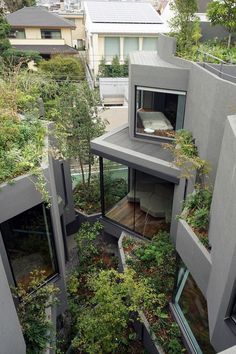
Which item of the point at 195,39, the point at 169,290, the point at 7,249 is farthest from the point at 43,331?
the point at 195,39

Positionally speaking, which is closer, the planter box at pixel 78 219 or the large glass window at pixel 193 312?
the large glass window at pixel 193 312

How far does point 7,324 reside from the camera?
4.75 metres

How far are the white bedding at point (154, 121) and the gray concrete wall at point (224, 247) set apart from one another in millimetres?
5792

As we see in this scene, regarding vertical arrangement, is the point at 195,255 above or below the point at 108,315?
above

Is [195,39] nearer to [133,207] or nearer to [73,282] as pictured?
[133,207]

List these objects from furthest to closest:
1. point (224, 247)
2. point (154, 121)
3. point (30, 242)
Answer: point (154, 121) < point (30, 242) < point (224, 247)

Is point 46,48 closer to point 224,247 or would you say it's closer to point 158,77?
point 158,77

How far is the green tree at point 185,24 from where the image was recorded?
10.3 m

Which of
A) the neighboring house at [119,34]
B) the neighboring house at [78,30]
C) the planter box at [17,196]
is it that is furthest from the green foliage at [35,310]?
the neighboring house at [78,30]

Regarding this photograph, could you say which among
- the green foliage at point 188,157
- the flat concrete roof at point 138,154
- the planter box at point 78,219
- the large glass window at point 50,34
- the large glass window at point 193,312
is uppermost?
the large glass window at point 50,34

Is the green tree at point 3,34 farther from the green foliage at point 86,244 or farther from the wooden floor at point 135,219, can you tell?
the green foliage at point 86,244

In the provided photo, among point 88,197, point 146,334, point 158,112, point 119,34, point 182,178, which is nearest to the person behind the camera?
point 146,334

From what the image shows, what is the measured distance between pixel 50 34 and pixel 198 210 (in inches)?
1422

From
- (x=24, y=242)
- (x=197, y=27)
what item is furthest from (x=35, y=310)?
(x=197, y=27)
